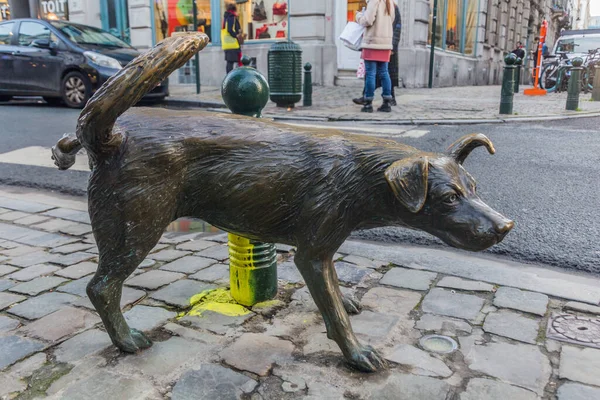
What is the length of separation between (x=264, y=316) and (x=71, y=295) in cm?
112

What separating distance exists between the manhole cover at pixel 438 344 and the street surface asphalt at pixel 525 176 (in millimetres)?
1328

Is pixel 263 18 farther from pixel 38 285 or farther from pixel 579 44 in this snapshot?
pixel 38 285

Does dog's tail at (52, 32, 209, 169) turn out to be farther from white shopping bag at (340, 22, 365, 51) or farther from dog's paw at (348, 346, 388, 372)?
white shopping bag at (340, 22, 365, 51)

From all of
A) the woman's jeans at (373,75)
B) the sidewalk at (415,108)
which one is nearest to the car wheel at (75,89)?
the sidewalk at (415,108)

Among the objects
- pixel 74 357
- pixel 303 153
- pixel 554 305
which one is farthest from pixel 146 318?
pixel 554 305

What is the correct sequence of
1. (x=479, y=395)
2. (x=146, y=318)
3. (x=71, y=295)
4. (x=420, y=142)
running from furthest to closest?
(x=420, y=142) < (x=71, y=295) < (x=146, y=318) < (x=479, y=395)

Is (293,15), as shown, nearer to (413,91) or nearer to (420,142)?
(413,91)

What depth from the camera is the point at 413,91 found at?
1468 cm

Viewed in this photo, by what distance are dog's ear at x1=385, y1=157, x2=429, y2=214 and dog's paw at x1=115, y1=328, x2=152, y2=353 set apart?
1313 mm

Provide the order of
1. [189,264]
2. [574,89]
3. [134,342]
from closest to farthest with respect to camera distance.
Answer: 1. [134,342]
2. [189,264]
3. [574,89]

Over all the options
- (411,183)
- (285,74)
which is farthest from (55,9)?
(411,183)

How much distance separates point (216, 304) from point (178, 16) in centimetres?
1618

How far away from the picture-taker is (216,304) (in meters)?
2.86

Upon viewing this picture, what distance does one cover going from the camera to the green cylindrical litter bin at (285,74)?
35.4ft
